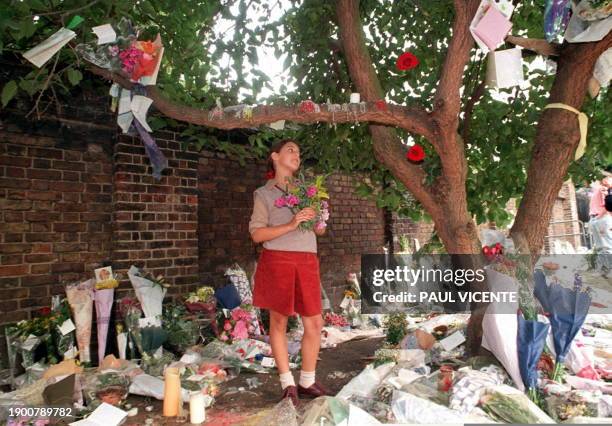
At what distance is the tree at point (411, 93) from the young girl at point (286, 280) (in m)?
0.81

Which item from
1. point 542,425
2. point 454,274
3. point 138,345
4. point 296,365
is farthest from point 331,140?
point 542,425

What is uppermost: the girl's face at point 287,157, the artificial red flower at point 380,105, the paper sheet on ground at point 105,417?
the artificial red flower at point 380,105

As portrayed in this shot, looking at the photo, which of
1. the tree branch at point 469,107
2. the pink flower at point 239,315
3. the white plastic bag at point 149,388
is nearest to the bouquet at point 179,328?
the pink flower at point 239,315

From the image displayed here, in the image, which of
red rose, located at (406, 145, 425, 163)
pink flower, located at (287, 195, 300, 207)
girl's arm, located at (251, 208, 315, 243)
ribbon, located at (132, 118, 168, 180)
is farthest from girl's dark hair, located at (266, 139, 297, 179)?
ribbon, located at (132, 118, 168, 180)

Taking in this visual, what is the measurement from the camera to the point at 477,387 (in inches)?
99.3

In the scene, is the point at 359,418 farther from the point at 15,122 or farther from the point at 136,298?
the point at 15,122

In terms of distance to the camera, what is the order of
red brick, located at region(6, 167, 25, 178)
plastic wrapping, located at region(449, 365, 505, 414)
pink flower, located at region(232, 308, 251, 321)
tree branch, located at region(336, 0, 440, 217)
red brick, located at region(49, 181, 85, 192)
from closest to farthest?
plastic wrapping, located at region(449, 365, 505, 414) → tree branch, located at region(336, 0, 440, 217) → red brick, located at region(6, 167, 25, 178) → red brick, located at region(49, 181, 85, 192) → pink flower, located at region(232, 308, 251, 321)

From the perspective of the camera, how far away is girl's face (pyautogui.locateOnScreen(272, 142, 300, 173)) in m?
3.10

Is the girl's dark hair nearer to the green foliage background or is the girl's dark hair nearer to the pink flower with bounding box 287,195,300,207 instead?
the pink flower with bounding box 287,195,300,207

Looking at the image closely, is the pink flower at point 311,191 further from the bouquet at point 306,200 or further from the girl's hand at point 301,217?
the girl's hand at point 301,217

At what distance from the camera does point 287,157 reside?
310cm

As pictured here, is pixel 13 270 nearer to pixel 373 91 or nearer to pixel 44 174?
pixel 44 174

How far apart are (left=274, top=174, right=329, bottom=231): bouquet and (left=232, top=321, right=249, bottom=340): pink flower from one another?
6.17 ft

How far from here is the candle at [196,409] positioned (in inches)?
107
